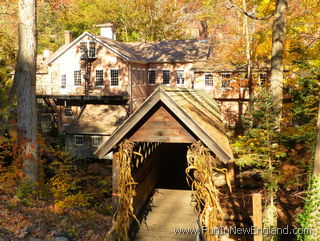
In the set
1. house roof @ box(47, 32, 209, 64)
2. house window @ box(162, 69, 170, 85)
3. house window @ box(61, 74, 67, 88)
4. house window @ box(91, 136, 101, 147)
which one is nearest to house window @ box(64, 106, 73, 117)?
house window @ box(61, 74, 67, 88)

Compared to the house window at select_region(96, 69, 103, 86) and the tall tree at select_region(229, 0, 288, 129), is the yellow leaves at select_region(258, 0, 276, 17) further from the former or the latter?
the house window at select_region(96, 69, 103, 86)

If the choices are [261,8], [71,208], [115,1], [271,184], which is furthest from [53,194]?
[115,1]

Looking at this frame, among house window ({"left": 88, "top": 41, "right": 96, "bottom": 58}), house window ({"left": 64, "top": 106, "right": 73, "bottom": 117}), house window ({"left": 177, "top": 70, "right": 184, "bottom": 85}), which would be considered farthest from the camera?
house window ({"left": 177, "top": 70, "right": 184, "bottom": 85})

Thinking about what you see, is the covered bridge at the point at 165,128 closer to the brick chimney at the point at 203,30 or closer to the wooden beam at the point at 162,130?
the wooden beam at the point at 162,130

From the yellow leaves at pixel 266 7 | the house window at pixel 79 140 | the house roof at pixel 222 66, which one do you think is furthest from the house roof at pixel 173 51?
the yellow leaves at pixel 266 7

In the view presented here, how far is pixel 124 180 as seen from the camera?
772cm

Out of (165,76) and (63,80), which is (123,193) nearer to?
(165,76)

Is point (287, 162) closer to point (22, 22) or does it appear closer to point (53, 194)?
point (53, 194)

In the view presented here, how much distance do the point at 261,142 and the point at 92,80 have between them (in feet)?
80.0

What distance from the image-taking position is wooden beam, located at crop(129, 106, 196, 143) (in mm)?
7688

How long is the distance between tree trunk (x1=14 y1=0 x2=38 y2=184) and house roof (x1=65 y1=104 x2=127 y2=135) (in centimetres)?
1544

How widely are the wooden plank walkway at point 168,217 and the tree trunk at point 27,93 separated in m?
4.89

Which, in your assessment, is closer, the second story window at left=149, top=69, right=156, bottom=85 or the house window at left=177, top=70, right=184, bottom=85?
the house window at left=177, top=70, right=184, bottom=85

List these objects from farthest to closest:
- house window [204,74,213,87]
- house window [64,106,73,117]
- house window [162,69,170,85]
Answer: house window [162,69,170,85] < house window [64,106,73,117] < house window [204,74,213,87]
